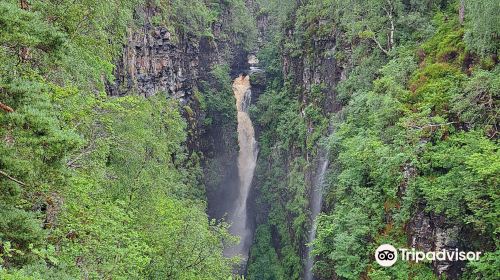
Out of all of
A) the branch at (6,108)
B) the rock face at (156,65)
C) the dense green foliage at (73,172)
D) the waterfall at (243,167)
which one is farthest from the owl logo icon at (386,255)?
the waterfall at (243,167)

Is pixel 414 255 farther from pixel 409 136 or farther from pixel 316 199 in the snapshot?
pixel 316 199

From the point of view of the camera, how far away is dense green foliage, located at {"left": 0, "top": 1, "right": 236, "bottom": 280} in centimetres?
675

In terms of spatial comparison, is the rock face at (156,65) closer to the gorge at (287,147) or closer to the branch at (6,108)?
the gorge at (287,147)

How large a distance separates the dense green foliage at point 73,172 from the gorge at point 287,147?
0.05 m

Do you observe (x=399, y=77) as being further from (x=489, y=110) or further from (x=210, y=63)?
(x=210, y=63)

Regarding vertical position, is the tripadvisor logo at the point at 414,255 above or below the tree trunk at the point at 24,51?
below

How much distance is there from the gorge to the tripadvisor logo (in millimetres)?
163

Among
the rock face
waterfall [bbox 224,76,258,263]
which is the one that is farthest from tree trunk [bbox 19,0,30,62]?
waterfall [bbox 224,76,258,263]

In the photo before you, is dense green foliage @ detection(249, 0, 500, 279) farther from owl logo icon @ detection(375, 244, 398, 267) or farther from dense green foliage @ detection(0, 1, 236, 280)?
dense green foliage @ detection(0, 1, 236, 280)

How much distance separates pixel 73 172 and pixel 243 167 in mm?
34375

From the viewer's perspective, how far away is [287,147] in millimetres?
34344

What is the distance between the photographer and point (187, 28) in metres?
38.6

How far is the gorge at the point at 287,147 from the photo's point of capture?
757 centimetres

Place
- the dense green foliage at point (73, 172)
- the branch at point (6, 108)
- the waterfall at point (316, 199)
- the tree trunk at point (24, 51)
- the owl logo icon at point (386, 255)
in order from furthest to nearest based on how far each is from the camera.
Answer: the waterfall at point (316, 199), the owl logo icon at point (386, 255), the tree trunk at point (24, 51), the dense green foliage at point (73, 172), the branch at point (6, 108)
